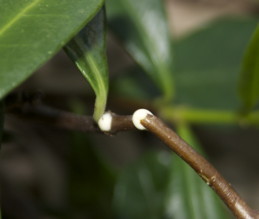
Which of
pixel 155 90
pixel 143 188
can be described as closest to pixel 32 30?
pixel 143 188

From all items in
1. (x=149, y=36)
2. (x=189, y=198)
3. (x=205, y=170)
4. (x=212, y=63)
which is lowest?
(x=205, y=170)

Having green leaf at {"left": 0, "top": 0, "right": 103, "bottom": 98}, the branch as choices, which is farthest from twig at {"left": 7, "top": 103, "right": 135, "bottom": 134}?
green leaf at {"left": 0, "top": 0, "right": 103, "bottom": 98}

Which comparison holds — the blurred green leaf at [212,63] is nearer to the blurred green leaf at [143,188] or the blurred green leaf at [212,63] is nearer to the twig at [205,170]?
the blurred green leaf at [143,188]

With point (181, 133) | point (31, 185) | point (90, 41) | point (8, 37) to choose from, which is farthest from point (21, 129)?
point (8, 37)

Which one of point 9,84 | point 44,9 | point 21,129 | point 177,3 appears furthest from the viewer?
point 177,3

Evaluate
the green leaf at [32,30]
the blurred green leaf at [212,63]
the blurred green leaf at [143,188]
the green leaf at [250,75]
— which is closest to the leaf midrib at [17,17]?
the green leaf at [32,30]

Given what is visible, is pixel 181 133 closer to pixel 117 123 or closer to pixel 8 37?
pixel 117 123

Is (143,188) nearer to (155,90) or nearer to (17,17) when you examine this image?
(155,90)
